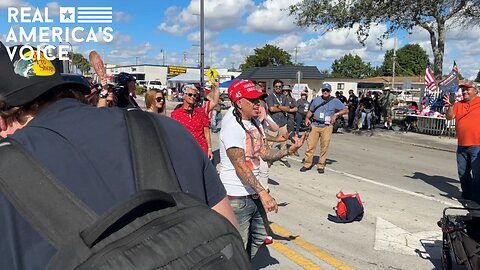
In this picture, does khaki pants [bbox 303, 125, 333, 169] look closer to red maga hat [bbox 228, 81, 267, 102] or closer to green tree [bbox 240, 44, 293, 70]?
red maga hat [bbox 228, 81, 267, 102]

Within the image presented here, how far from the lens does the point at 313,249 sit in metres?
4.84

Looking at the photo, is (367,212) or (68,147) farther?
(367,212)

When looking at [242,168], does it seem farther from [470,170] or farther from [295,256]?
[470,170]

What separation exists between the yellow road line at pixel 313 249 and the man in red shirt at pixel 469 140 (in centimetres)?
314

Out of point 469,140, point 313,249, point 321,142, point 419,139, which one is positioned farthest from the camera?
point 419,139

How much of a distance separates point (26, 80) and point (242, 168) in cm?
225

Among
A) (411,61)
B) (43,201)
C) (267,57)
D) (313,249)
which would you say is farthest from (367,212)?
(411,61)

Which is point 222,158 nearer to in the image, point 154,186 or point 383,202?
point 154,186

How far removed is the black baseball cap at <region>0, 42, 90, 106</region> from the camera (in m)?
1.45

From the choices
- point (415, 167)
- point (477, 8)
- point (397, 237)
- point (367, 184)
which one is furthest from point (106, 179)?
point (477, 8)

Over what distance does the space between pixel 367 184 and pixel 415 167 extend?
2721 millimetres

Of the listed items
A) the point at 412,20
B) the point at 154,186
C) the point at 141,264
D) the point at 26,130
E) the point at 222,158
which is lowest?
the point at 222,158

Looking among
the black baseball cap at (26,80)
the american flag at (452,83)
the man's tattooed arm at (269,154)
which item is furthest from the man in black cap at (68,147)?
the american flag at (452,83)

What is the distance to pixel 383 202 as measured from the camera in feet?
22.3
